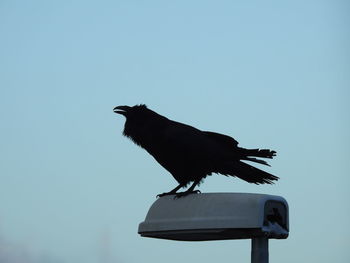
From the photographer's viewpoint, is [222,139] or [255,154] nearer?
[255,154]

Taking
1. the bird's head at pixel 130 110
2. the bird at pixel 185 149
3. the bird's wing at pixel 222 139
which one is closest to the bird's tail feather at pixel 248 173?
the bird at pixel 185 149

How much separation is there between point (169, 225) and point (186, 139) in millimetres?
3876

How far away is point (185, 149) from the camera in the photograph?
7.23m

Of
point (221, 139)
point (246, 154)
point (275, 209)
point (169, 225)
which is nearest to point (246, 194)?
point (275, 209)

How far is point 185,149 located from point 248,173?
868mm

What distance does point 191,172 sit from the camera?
7.30 m

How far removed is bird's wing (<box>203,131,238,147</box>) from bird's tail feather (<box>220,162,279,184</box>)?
26cm

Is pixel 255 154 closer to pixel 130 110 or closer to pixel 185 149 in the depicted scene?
pixel 185 149

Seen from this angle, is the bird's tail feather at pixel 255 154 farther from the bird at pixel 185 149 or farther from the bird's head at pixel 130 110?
the bird's head at pixel 130 110

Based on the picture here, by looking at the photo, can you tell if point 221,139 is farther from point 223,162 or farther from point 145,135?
point 145,135

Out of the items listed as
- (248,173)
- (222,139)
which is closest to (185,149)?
(222,139)

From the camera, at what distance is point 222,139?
717cm

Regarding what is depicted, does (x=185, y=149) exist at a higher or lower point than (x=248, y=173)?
higher

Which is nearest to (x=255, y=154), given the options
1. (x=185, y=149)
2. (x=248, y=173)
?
(x=248, y=173)
